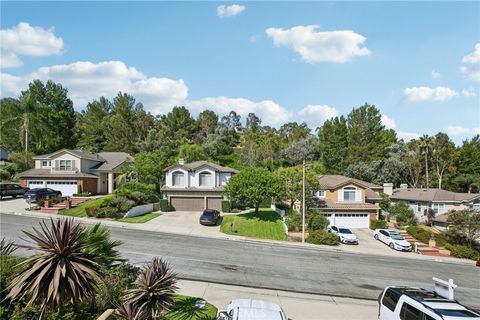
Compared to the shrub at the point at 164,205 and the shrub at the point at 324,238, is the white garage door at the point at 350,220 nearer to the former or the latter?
the shrub at the point at 324,238

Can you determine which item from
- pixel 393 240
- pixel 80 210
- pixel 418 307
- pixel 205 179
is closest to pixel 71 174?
pixel 80 210

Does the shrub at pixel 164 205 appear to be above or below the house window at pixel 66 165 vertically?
below

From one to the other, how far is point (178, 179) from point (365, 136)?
137 ft

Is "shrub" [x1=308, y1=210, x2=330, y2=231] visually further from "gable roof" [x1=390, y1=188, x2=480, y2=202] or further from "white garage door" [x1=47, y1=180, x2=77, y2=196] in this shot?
"white garage door" [x1=47, y1=180, x2=77, y2=196]

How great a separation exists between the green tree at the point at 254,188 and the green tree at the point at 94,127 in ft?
162

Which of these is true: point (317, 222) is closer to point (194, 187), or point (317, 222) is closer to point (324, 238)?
point (324, 238)

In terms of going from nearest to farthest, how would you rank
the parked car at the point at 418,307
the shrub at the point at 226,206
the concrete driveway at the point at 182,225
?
the parked car at the point at 418,307 → the concrete driveway at the point at 182,225 → the shrub at the point at 226,206

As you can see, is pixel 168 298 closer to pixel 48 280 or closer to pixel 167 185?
pixel 48 280

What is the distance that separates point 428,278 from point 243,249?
14.1 metres

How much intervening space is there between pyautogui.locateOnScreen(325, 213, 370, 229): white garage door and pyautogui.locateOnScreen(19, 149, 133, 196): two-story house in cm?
3239

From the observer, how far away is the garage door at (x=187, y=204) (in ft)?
153

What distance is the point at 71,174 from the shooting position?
4966 cm

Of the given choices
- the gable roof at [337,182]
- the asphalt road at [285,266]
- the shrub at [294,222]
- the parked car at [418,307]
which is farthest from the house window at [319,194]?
the parked car at [418,307]

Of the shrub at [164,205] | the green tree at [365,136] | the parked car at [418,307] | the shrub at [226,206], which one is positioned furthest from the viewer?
the green tree at [365,136]
